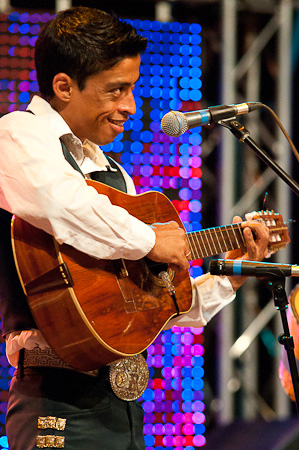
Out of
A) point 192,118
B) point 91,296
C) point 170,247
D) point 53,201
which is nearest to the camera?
point 53,201

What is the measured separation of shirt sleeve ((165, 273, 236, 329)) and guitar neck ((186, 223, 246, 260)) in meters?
0.11

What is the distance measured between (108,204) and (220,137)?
2683 millimetres

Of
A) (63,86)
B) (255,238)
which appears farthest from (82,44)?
(255,238)

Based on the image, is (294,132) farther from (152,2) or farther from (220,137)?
(152,2)

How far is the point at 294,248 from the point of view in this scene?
15.0ft

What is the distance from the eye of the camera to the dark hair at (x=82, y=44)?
209cm

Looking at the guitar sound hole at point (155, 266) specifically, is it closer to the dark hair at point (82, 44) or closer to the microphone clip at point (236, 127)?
the microphone clip at point (236, 127)

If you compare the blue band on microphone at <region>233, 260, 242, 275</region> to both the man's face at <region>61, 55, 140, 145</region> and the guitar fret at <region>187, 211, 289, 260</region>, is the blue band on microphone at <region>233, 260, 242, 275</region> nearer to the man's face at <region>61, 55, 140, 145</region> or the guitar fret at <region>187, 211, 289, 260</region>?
the guitar fret at <region>187, 211, 289, 260</region>

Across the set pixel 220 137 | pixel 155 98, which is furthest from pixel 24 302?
pixel 220 137

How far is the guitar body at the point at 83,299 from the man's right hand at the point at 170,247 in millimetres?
116

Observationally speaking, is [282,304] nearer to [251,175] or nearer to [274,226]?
[274,226]

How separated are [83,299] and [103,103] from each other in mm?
708

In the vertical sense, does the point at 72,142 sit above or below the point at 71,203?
above

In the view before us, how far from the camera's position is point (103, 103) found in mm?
2146
